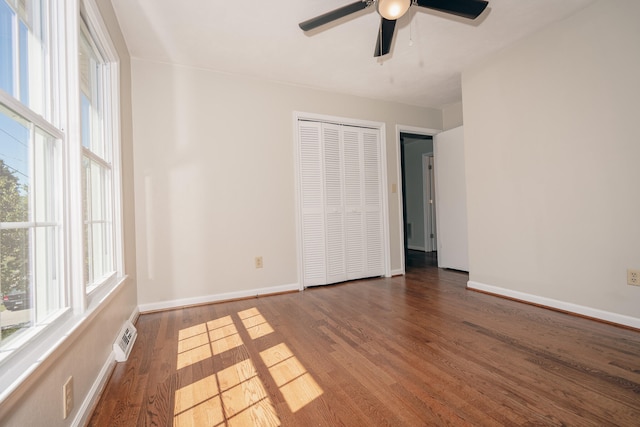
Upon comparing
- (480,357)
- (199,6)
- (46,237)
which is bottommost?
(480,357)

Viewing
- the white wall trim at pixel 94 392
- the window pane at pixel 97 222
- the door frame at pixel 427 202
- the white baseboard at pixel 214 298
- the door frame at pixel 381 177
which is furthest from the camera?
the door frame at pixel 427 202

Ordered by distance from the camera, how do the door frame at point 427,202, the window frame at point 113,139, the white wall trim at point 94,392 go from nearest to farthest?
the white wall trim at point 94,392, the window frame at point 113,139, the door frame at point 427,202

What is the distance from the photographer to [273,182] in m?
3.38

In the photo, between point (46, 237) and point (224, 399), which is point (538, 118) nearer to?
point (224, 399)

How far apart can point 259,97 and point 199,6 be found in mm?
1203

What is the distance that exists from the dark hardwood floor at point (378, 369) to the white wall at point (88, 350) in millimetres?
193

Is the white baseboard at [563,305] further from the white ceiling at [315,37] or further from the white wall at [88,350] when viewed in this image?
the white wall at [88,350]

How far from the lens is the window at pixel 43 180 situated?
95 cm

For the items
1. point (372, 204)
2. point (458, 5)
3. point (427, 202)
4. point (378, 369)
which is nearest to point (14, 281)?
point (378, 369)

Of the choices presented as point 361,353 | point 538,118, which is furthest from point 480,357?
point 538,118

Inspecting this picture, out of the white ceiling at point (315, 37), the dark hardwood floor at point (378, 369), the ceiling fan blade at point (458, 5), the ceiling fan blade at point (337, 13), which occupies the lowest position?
the dark hardwood floor at point (378, 369)

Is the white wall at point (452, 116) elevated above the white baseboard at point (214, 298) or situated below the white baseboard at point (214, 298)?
above

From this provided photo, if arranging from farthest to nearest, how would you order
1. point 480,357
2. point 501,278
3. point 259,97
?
1. point 259,97
2. point 501,278
3. point 480,357

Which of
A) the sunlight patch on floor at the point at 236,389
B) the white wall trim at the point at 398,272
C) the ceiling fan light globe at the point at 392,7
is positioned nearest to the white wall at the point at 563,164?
the white wall trim at the point at 398,272
